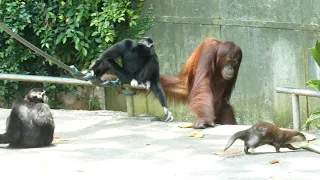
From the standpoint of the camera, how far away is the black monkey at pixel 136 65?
361 inches

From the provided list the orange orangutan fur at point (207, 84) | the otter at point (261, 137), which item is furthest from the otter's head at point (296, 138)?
the orange orangutan fur at point (207, 84)

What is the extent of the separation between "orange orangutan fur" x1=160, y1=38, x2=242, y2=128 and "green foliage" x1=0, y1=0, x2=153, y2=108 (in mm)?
1947

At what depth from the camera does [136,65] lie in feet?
30.9

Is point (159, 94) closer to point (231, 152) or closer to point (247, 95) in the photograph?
point (247, 95)

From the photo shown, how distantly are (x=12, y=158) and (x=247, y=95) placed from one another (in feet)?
15.5

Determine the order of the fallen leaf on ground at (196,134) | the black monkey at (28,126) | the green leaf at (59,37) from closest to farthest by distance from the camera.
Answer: the black monkey at (28,126) < the fallen leaf on ground at (196,134) < the green leaf at (59,37)

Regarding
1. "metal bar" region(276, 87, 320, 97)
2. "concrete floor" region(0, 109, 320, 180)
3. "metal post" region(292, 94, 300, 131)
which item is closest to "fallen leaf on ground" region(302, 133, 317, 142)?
"concrete floor" region(0, 109, 320, 180)

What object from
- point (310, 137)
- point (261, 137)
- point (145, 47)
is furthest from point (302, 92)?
point (145, 47)

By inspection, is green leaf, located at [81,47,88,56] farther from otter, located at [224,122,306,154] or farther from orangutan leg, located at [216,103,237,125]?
otter, located at [224,122,306,154]

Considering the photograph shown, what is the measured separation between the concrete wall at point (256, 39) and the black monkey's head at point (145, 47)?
1.15 metres

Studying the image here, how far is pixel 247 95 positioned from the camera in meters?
10.6

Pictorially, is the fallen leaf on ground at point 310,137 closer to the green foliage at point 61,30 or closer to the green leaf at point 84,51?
the green foliage at point 61,30

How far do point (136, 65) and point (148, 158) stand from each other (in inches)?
119

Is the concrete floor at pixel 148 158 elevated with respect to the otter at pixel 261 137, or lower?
lower
